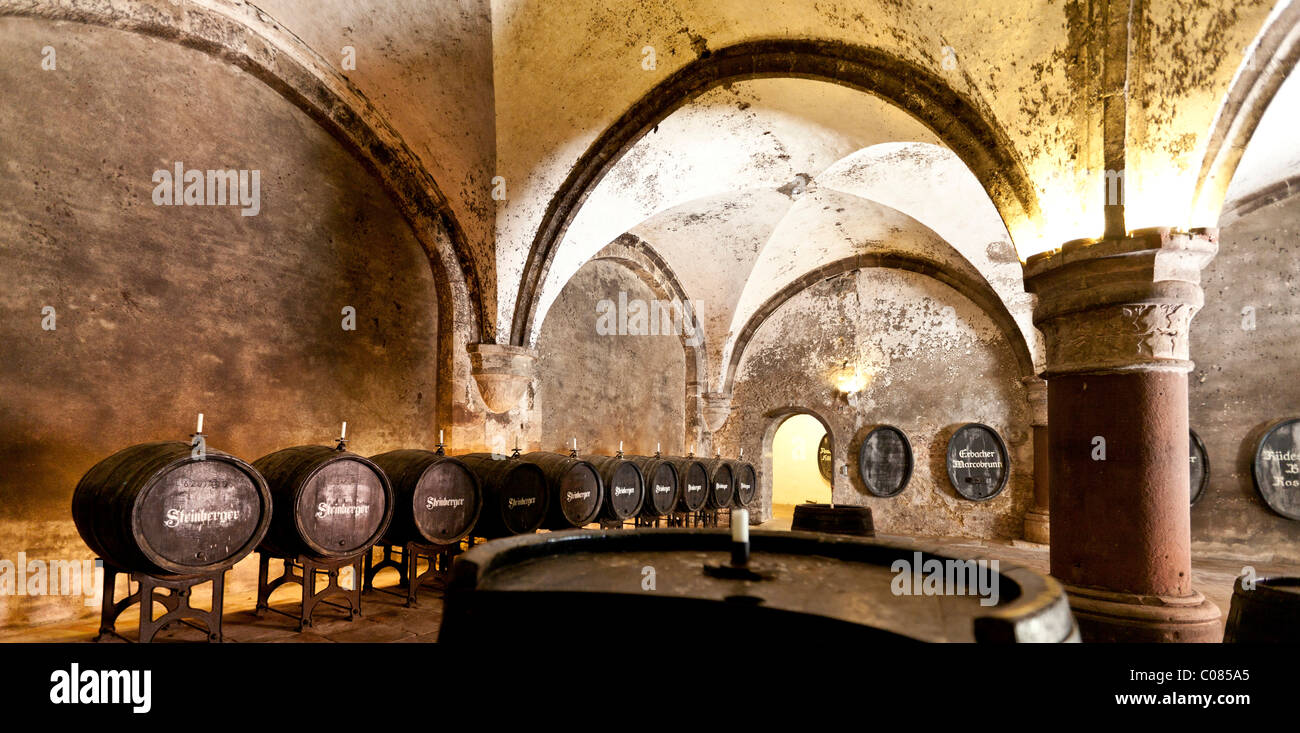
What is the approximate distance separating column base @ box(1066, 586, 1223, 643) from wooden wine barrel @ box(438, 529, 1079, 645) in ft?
7.16

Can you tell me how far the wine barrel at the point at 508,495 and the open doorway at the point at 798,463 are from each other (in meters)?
12.3

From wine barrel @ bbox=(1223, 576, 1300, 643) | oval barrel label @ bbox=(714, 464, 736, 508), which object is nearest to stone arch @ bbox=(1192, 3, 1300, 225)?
wine barrel @ bbox=(1223, 576, 1300, 643)

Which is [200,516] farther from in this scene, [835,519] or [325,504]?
[835,519]

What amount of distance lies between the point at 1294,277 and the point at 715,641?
1050 cm

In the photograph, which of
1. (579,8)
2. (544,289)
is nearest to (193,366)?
(544,289)

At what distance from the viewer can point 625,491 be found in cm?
726

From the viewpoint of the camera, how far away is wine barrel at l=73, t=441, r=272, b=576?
3537 mm

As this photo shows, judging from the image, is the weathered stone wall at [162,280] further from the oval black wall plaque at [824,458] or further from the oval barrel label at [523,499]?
the oval black wall plaque at [824,458]

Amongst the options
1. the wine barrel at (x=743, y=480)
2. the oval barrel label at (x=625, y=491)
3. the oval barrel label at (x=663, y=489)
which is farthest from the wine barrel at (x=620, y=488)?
the wine barrel at (x=743, y=480)

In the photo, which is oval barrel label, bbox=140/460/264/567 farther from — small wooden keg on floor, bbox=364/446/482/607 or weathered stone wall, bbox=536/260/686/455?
weathered stone wall, bbox=536/260/686/455

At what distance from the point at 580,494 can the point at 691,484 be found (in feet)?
8.71

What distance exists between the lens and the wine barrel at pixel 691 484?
8562 mm
